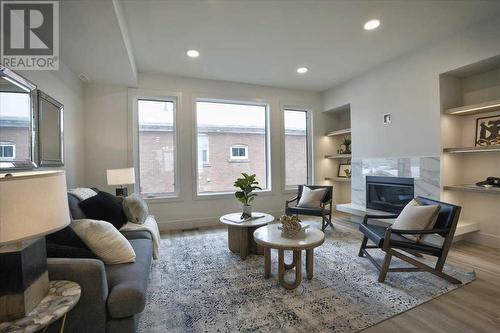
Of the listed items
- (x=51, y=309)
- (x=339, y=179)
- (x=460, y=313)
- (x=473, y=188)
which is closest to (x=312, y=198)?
(x=339, y=179)

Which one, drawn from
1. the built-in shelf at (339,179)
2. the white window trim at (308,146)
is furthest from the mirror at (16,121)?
the built-in shelf at (339,179)

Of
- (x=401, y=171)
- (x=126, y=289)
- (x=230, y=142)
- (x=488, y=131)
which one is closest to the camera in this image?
(x=126, y=289)

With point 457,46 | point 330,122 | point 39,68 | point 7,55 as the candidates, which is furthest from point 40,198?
point 330,122

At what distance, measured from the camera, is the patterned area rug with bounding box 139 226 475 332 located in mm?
1827

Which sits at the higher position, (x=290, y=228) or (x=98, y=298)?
(x=290, y=228)

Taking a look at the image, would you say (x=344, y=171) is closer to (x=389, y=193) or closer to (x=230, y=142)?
(x=389, y=193)

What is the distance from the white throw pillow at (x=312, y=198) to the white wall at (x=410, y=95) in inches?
46.5

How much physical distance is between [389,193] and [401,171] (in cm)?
46

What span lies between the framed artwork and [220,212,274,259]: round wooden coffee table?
9.74 feet

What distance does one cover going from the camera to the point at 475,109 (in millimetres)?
3182

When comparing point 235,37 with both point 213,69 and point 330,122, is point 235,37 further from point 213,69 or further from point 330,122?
point 330,122

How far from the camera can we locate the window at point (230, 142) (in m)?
4.79

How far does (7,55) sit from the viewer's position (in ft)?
6.82
